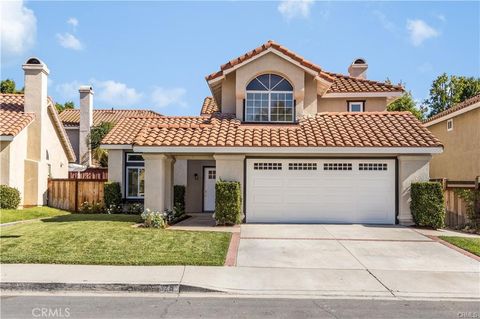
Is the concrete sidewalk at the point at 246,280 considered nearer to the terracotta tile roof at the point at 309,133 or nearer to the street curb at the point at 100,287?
the street curb at the point at 100,287

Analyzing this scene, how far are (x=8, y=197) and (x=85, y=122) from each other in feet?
53.1

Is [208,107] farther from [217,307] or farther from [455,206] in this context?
[217,307]

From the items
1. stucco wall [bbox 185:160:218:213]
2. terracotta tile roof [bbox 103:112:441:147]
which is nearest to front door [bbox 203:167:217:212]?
stucco wall [bbox 185:160:218:213]

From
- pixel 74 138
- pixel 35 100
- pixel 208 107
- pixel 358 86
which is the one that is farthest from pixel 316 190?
pixel 74 138

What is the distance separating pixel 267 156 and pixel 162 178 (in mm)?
3815

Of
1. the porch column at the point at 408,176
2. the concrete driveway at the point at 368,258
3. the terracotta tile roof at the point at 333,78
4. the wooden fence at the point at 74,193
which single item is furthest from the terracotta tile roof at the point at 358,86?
the wooden fence at the point at 74,193

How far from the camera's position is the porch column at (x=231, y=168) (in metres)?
15.6

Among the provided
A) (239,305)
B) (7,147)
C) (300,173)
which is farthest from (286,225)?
(7,147)

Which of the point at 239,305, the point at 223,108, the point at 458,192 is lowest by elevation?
the point at 239,305

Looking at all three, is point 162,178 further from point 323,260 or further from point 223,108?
point 323,260

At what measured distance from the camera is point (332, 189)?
15.8 metres

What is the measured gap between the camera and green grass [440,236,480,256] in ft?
37.2

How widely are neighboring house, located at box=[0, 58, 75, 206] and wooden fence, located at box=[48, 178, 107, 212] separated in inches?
18.7

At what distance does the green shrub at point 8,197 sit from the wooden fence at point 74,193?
260 centimetres
